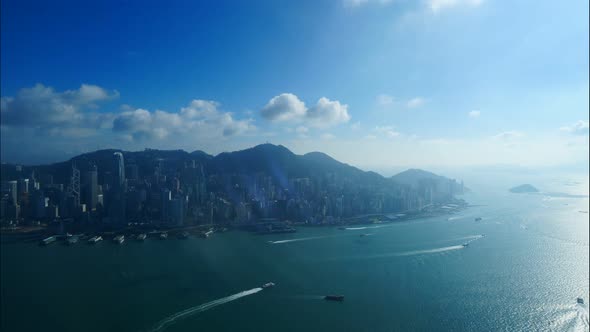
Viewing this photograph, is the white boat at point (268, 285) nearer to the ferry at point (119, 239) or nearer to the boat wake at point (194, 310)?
the boat wake at point (194, 310)

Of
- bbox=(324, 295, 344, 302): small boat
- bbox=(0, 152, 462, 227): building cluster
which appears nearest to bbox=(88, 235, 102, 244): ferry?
bbox=(0, 152, 462, 227): building cluster

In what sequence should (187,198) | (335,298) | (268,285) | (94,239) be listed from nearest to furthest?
(335,298) < (268,285) < (94,239) < (187,198)

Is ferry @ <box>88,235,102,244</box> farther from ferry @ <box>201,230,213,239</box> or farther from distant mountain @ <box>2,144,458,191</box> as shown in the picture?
distant mountain @ <box>2,144,458,191</box>

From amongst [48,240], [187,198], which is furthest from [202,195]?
[48,240]

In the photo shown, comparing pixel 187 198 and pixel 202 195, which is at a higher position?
pixel 202 195

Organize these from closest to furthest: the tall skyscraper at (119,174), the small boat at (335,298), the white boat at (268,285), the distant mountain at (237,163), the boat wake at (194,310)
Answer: the boat wake at (194,310), the small boat at (335,298), the white boat at (268,285), the tall skyscraper at (119,174), the distant mountain at (237,163)

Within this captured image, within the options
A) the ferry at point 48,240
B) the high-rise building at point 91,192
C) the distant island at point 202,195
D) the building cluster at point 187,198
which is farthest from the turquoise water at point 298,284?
the high-rise building at point 91,192

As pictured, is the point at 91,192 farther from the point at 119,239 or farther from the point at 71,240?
the point at 119,239
